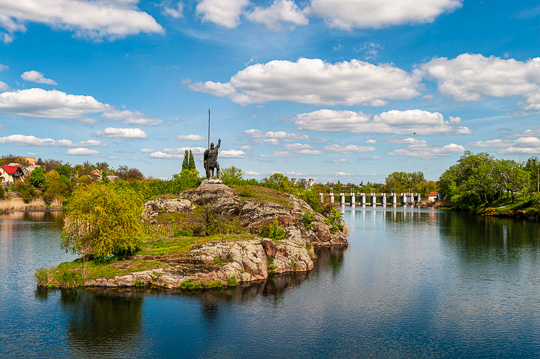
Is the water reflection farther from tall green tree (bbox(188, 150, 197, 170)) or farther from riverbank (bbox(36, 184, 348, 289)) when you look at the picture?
tall green tree (bbox(188, 150, 197, 170))

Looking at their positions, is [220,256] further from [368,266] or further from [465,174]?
[465,174]

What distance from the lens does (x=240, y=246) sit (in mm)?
50156


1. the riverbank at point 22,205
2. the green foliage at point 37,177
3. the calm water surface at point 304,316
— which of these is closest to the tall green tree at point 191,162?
the riverbank at point 22,205

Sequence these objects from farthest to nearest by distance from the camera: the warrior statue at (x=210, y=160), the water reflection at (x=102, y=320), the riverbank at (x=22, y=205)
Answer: the riverbank at (x=22, y=205) < the warrior statue at (x=210, y=160) < the water reflection at (x=102, y=320)

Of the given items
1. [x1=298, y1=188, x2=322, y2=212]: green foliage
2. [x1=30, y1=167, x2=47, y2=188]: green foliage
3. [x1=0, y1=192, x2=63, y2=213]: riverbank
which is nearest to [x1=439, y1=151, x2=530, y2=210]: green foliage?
[x1=298, y1=188, x2=322, y2=212]: green foliage

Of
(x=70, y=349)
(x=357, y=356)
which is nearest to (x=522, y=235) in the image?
(x=357, y=356)

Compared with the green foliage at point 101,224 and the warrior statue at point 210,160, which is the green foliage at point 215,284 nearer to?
the green foliage at point 101,224

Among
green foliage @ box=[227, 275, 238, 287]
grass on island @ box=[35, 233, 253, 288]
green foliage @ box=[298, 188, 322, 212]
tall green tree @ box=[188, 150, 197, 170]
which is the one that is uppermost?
tall green tree @ box=[188, 150, 197, 170]

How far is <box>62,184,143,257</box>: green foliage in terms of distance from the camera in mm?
45844

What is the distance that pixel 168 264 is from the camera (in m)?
46.2

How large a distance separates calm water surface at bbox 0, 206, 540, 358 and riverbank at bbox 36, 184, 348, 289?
96.1 inches

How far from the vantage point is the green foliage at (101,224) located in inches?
1805

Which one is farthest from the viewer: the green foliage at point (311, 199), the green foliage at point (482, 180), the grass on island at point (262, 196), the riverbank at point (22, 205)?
the green foliage at point (482, 180)

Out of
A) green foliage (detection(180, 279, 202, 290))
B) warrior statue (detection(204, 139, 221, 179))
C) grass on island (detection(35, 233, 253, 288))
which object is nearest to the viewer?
grass on island (detection(35, 233, 253, 288))
